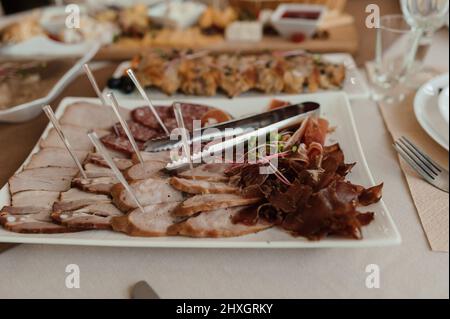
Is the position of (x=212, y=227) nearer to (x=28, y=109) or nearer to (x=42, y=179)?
(x=42, y=179)

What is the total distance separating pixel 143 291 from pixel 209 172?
347 mm

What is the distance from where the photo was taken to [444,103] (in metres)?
1.40

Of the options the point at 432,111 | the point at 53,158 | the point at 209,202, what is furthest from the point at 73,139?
the point at 432,111

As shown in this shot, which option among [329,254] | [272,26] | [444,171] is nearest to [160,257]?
[329,254]

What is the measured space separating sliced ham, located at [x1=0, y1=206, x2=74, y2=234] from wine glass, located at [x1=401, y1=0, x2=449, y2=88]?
1.36m

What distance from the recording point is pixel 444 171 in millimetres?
1172

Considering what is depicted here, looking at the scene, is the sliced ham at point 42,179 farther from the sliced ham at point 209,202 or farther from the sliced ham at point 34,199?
the sliced ham at point 209,202

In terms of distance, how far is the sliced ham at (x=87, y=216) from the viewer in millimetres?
981

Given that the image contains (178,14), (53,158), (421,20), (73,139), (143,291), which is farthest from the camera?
(178,14)

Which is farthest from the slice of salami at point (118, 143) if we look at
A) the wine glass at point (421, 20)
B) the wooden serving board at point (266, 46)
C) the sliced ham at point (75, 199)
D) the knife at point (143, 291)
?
the wine glass at point (421, 20)

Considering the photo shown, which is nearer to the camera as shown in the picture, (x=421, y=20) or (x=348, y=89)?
(x=421, y=20)

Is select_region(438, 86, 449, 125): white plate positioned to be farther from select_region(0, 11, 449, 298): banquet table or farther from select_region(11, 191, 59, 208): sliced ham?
select_region(11, 191, 59, 208): sliced ham
